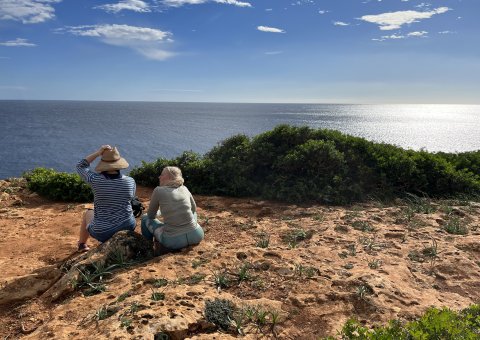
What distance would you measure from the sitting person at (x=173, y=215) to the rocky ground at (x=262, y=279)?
0.72 feet

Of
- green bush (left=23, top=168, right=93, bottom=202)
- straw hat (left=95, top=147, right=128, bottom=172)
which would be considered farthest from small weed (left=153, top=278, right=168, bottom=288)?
green bush (left=23, top=168, right=93, bottom=202)

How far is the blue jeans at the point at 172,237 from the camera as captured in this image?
5.60m

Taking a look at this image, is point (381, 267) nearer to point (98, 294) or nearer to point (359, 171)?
point (98, 294)

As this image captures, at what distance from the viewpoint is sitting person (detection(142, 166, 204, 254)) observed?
5547mm

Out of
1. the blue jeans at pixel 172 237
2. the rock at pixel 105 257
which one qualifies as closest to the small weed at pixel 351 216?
the blue jeans at pixel 172 237

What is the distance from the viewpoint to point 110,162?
591cm

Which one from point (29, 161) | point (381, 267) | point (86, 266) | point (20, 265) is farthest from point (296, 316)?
point (29, 161)

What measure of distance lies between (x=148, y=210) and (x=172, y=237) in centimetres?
60

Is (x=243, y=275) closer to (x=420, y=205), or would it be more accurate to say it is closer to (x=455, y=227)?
(x=455, y=227)

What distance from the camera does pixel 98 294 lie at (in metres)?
4.48

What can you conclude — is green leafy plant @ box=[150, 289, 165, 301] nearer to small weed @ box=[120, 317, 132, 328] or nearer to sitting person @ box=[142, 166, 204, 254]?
small weed @ box=[120, 317, 132, 328]

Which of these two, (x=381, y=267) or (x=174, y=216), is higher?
(x=174, y=216)

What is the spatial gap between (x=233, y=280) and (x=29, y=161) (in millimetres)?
34532

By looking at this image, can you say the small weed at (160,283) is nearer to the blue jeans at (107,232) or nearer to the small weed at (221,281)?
the small weed at (221,281)
